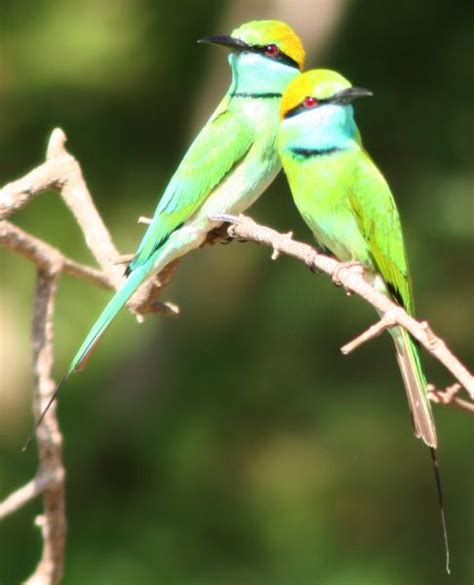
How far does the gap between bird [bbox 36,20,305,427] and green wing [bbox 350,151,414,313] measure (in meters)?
0.18

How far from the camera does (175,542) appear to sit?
4145 millimetres

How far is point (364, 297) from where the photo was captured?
5.34 feet

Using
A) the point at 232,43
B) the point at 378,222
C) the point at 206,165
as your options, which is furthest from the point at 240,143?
the point at 378,222

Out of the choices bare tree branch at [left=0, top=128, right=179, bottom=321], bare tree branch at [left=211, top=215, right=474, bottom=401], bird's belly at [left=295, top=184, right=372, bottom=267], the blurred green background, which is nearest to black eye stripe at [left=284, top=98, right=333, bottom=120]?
bird's belly at [left=295, top=184, right=372, bottom=267]

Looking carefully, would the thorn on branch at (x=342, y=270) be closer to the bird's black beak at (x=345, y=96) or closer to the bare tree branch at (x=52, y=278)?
the bare tree branch at (x=52, y=278)

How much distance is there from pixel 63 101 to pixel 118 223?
589 mm

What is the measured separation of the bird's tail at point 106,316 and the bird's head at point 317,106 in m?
0.32

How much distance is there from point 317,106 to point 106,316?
1.50 ft

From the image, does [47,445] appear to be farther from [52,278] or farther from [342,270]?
[342,270]

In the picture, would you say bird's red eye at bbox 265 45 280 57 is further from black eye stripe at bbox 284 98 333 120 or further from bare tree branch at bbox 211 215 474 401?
bare tree branch at bbox 211 215 474 401

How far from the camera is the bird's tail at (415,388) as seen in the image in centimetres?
182

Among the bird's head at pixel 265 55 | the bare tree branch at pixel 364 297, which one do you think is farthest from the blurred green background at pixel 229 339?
the bare tree branch at pixel 364 297

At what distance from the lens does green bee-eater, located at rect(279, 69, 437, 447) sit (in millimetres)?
2156

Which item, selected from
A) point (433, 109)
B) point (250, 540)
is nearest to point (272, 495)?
point (250, 540)
